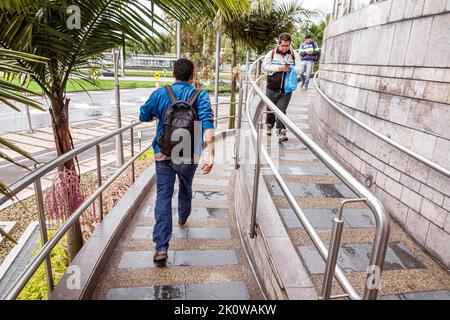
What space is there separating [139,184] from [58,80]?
1.85 m

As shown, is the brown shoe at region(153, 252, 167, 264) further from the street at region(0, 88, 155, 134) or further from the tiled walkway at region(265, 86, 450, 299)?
the street at region(0, 88, 155, 134)

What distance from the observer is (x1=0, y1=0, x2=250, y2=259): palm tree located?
92.8 inches

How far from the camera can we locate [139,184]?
4.45m

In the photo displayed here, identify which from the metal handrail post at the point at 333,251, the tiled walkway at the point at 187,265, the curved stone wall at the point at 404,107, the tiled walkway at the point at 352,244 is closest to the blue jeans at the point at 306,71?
the curved stone wall at the point at 404,107

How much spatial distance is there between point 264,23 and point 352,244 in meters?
9.05

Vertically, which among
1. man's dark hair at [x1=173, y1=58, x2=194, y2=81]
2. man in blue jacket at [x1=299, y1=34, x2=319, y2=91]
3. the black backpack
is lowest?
the black backpack

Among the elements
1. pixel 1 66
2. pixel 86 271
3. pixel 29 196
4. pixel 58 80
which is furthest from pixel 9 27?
pixel 29 196

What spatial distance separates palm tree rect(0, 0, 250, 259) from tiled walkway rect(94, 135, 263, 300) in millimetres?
1151

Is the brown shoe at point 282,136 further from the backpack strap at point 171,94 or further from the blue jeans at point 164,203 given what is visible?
the backpack strap at point 171,94

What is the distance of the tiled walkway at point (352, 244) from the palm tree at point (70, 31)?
6.39 ft

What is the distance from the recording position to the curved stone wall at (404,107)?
2869 millimetres

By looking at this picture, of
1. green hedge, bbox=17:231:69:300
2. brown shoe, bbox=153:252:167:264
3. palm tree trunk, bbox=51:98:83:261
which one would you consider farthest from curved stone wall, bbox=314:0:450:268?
green hedge, bbox=17:231:69:300

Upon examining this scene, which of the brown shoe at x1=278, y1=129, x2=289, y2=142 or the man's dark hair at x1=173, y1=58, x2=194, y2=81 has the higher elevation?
the man's dark hair at x1=173, y1=58, x2=194, y2=81
